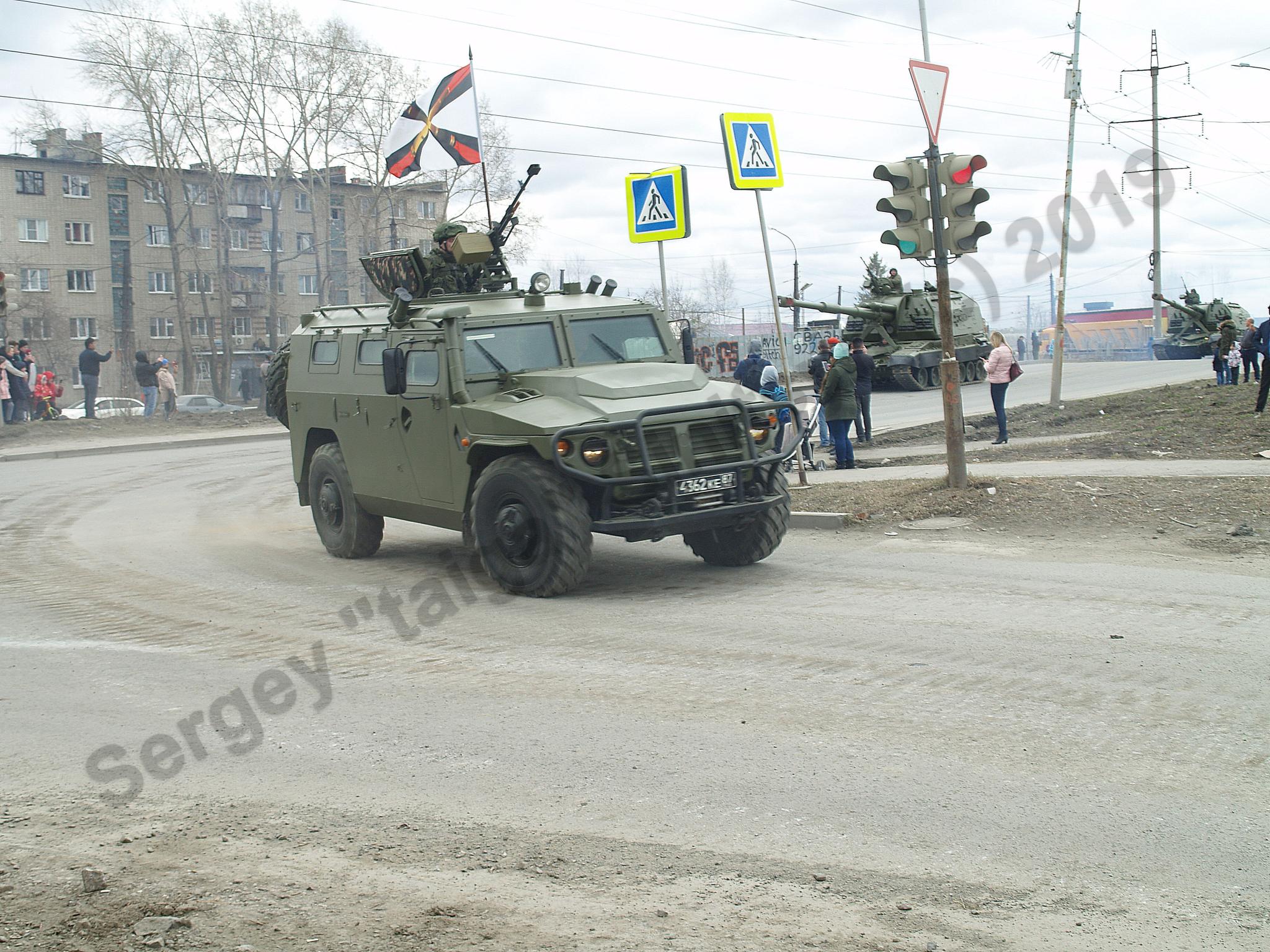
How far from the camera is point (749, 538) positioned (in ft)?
32.3

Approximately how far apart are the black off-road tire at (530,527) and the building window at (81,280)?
6681 centimetres

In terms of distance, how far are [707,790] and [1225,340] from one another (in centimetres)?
2658

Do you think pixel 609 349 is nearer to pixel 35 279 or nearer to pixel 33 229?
pixel 35 279

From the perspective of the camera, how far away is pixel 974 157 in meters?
11.3

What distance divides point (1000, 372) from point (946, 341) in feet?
25.2

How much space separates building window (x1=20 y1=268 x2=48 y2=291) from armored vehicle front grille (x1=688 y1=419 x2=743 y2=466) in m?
66.3

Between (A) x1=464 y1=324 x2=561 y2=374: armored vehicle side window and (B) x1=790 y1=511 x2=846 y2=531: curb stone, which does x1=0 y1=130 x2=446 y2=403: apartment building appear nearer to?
(B) x1=790 y1=511 x2=846 y2=531: curb stone

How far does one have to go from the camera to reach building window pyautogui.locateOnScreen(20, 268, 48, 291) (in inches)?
2611

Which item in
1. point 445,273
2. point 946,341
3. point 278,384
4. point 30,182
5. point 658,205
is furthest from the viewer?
point 30,182

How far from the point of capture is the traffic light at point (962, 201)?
11320 mm

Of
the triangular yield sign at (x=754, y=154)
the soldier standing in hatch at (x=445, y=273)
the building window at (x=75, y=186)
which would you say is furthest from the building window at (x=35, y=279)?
the triangular yield sign at (x=754, y=154)

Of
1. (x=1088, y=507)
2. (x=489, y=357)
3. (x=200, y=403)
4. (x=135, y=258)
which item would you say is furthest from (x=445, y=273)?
(x=135, y=258)

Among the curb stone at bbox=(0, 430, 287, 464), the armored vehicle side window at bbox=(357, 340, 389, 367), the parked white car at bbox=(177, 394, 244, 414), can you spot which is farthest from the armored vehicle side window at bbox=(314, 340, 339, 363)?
the parked white car at bbox=(177, 394, 244, 414)

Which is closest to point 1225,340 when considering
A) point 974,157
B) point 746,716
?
point 974,157
